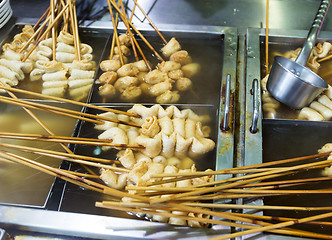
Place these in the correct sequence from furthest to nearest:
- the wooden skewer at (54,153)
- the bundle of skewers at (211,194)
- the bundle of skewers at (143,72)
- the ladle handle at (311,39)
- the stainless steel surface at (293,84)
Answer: the bundle of skewers at (143,72), the ladle handle at (311,39), the stainless steel surface at (293,84), the wooden skewer at (54,153), the bundle of skewers at (211,194)

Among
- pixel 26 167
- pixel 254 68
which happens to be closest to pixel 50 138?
pixel 26 167

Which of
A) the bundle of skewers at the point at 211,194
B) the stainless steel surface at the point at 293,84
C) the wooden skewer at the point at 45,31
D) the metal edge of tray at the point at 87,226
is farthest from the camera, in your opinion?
the wooden skewer at the point at 45,31

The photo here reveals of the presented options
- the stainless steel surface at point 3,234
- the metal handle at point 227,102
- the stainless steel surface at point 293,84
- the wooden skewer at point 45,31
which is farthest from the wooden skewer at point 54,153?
the stainless steel surface at point 293,84

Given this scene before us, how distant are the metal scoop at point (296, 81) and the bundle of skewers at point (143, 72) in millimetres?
697

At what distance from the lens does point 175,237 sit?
1.58 m

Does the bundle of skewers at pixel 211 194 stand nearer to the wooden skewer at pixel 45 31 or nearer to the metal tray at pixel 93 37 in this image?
the wooden skewer at pixel 45 31

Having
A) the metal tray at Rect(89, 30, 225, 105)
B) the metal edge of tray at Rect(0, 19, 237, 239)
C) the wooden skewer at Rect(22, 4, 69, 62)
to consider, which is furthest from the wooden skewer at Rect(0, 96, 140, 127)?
the wooden skewer at Rect(22, 4, 69, 62)

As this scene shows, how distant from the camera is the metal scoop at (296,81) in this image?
2.16 m

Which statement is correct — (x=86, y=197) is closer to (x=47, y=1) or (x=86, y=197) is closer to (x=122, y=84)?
(x=122, y=84)

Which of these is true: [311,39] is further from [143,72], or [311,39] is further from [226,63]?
[143,72]

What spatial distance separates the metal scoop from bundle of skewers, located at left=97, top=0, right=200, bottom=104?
0.70 m

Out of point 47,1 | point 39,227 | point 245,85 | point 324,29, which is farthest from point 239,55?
point 47,1

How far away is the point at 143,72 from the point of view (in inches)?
105

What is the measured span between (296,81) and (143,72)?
4.31 feet
